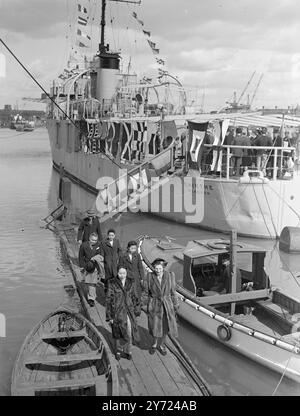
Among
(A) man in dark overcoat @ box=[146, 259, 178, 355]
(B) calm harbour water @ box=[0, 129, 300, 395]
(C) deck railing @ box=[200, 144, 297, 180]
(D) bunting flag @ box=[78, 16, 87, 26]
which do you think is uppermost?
(D) bunting flag @ box=[78, 16, 87, 26]

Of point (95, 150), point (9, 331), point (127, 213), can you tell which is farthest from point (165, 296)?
point (95, 150)

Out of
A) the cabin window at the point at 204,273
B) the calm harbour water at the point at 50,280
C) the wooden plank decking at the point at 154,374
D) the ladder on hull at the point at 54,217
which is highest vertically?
the cabin window at the point at 204,273

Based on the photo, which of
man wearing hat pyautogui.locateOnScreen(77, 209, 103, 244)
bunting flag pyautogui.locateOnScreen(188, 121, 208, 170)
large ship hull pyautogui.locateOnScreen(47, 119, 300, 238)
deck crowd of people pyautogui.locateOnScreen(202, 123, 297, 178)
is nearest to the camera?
man wearing hat pyautogui.locateOnScreen(77, 209, 103, 244)

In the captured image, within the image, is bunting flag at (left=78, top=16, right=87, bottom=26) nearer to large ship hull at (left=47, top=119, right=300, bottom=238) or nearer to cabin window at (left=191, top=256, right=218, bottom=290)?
large ship hull at (left=47, top=119, right=300, bottom=238)

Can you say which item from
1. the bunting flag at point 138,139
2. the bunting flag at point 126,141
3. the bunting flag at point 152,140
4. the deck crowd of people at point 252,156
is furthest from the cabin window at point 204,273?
the bunting flag at point 126,141

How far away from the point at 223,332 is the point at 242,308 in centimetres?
160

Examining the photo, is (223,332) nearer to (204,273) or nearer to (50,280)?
(204,273)

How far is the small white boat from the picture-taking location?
948 centimetres

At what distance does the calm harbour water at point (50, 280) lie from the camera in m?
9.73

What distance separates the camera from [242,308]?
11828 millimetres

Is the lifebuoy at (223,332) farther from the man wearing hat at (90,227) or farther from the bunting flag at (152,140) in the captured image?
the bunting flag at (152,140)

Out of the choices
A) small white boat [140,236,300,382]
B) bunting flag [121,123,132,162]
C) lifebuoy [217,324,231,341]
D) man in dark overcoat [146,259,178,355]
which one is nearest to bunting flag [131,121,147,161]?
bunting flag [121,123,132,162]

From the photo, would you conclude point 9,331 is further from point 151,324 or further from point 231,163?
point 231,163
